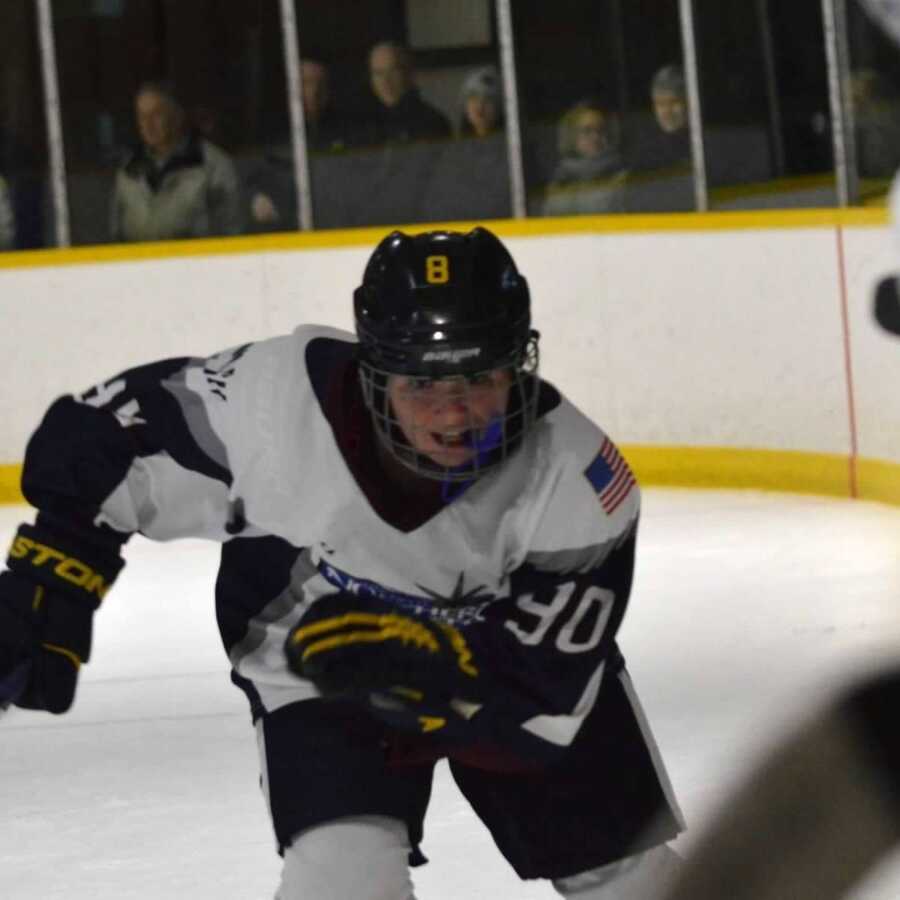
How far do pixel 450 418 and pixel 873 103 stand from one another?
16.7ft

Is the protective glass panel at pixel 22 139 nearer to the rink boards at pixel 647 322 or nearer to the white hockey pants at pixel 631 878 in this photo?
the rink boards at pixel 647 322

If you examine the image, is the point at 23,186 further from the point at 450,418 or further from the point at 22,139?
the point at 450,418

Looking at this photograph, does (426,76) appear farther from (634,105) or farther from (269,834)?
(269,834)

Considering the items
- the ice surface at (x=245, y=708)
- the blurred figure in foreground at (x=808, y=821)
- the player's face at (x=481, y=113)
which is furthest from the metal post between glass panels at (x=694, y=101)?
the blurred figure in foreground at (x=808, y=821)

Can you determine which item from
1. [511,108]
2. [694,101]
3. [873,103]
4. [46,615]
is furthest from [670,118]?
[46,615]

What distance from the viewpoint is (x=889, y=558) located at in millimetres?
5879

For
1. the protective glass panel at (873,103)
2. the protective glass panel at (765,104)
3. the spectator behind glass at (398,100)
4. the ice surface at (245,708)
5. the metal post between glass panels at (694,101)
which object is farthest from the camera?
the spectator behind glass at (398,100)

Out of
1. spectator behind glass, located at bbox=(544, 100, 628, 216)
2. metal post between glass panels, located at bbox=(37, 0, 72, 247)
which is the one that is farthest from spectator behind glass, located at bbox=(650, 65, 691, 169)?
metal post between glass panels, located at bbox=(37, 0, 72, 247)

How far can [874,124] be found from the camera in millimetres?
7148

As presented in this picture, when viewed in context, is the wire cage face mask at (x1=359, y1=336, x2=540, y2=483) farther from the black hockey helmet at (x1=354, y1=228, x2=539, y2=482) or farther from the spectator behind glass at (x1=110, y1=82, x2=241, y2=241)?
the spectator behind glass at (x1=110, y1=82, x2=241, y2=241)

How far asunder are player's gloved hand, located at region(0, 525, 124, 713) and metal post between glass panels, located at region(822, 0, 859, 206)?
5205 millimetres

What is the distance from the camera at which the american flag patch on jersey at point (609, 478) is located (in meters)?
2.42

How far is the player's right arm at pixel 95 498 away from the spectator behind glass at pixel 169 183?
5901 millimetres

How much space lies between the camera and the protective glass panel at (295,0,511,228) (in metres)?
8.10
